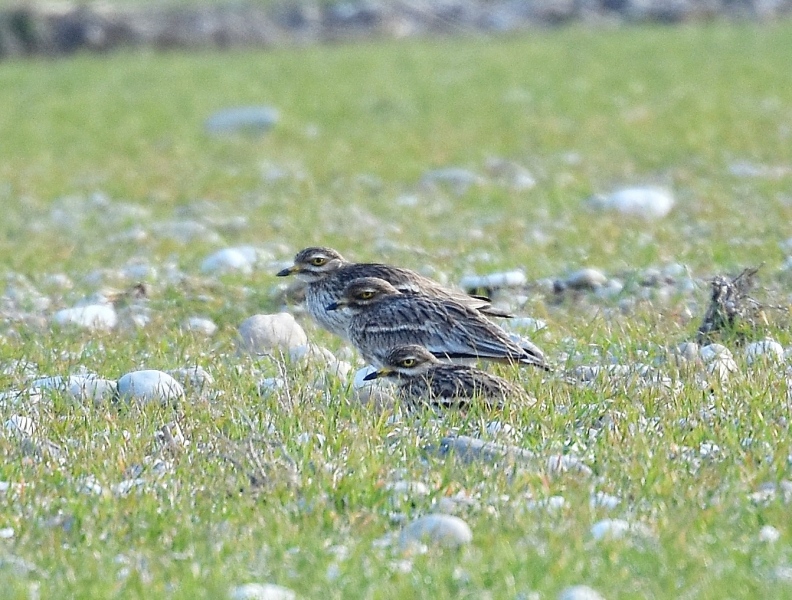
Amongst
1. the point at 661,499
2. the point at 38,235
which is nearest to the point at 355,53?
the point at 38,235

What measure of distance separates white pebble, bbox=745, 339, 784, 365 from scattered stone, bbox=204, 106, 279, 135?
13988 millimetres

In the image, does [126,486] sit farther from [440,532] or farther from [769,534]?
[769,534]

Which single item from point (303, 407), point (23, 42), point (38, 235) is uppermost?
point (303, 407)

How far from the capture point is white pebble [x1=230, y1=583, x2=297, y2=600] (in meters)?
4.49

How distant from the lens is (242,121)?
20969 millimetres

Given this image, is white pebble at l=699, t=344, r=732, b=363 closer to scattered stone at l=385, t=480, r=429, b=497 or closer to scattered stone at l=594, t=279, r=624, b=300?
scattered stone at l=594, t=279, r=624, b=300

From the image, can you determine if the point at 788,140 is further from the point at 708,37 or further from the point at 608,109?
the point at 708,37

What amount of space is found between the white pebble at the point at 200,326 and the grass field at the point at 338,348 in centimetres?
10

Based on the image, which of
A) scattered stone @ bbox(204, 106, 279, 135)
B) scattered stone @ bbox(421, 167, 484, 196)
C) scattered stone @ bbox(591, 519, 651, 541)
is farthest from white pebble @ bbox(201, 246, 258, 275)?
scattered stone @ bbox(204, 106, 279, 135)

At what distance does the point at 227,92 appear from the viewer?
80.6 feet

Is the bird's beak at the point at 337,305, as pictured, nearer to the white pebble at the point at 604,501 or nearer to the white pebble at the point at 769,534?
the white pebble at the point at 604,501

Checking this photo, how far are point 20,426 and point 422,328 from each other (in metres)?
2.30

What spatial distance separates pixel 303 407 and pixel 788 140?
1199cm

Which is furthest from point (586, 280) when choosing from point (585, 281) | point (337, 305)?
point (337, 305)
